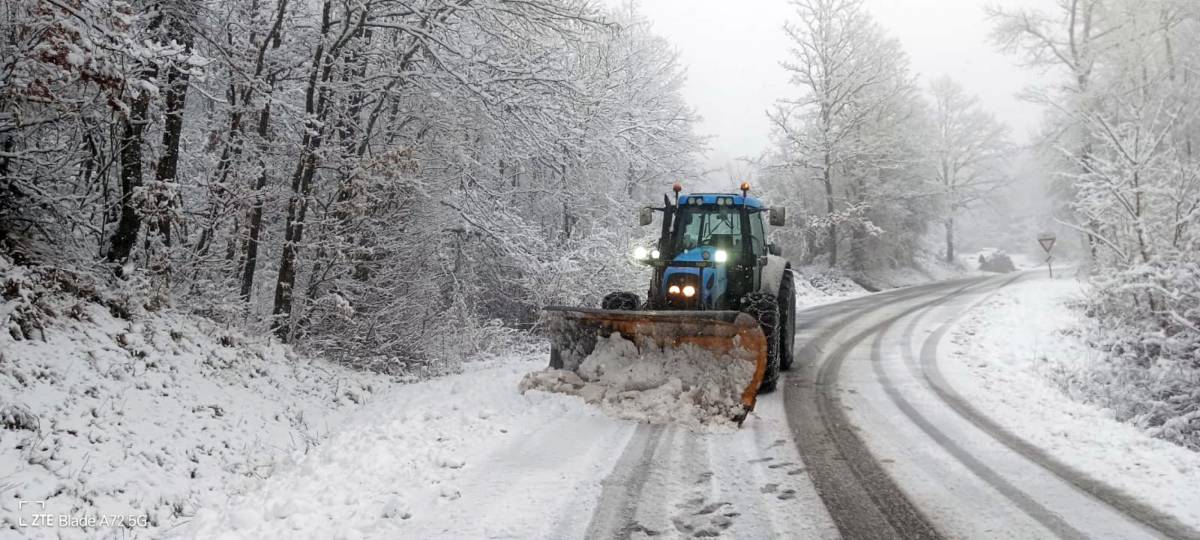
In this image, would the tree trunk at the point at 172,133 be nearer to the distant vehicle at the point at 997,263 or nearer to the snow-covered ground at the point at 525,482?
the snow-covered ground at the point at 525,482

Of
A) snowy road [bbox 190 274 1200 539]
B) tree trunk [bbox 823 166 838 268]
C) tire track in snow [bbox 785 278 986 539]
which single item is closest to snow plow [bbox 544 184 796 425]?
snowy road [bbox 190 274 1200 539]

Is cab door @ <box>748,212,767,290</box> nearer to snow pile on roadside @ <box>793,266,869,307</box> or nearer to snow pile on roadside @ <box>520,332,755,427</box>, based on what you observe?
snow pile on roadside @ <box>520,332,755,427</box>

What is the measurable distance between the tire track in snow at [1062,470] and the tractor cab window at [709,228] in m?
2.79

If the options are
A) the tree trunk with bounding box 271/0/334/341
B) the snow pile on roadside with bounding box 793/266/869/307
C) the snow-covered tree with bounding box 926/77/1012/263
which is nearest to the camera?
the tree trunk with bounding box 271/0/334/341

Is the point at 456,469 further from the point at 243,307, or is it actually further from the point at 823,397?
the point at 243,307

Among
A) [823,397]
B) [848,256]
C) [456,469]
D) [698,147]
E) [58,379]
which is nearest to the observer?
[456,469]

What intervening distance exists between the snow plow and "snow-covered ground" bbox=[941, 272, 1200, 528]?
224cm

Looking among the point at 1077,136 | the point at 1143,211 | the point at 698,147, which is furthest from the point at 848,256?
the point at 1143,211

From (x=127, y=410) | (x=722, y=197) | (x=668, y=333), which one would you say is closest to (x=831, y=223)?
(x=722, y=197)

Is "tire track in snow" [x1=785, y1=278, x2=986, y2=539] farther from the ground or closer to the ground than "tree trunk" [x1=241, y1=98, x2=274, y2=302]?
closer to the ground

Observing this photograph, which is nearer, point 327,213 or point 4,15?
point 4,15

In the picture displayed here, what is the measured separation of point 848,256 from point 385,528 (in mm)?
27641

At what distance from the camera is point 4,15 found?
16.2 ft

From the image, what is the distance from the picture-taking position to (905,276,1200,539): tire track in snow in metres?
3.43
